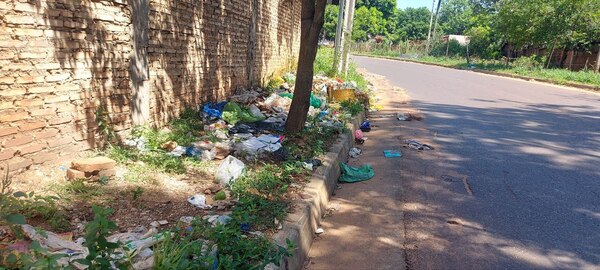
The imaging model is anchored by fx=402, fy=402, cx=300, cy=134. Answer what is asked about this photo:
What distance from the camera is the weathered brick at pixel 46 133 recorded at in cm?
357

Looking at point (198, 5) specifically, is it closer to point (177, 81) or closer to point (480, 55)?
point (177, 81)

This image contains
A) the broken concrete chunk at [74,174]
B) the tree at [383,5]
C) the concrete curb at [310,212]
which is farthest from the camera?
the tree at [383,5]

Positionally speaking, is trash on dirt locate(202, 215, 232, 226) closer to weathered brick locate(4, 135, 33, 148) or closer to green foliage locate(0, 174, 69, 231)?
green foliage locate(0, 174, 69, 231)

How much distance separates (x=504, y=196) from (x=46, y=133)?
4634mm

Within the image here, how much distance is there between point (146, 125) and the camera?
5.11 meters

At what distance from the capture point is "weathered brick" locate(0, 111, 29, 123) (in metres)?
3.24

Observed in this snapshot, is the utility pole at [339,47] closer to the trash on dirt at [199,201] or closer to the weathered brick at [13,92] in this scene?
the trash on dirt at [199,201]

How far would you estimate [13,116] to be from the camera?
332 cm

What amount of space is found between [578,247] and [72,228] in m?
3.95

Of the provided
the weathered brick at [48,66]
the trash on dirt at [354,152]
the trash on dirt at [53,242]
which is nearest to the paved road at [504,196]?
the trash on dirt at [354,152]

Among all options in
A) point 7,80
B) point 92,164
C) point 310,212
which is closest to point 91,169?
point 92,164

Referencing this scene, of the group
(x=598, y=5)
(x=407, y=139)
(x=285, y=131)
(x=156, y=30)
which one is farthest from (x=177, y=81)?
(x=598, y=5)

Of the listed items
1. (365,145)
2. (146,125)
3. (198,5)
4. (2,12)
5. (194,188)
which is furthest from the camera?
(365,145)

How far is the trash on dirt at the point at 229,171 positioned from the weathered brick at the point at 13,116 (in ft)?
5.73
